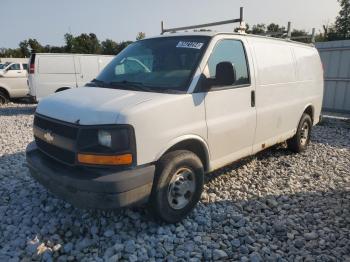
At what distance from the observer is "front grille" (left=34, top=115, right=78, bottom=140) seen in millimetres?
3105

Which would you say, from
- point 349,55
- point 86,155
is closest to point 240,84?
point 86,155

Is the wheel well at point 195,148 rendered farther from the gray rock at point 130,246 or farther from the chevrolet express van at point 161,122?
the gray rock at point 130,246

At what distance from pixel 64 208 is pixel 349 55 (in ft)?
32.6

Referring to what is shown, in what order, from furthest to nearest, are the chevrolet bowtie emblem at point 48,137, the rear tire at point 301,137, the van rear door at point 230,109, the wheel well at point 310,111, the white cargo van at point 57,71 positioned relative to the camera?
1. the white cargo van at point 57,71
2. the wheel well at point 310,111
3. the rear tire at point 301,137
4. the van rear door at point 230,109
5. the chevrolet bowtie emblem at point 48,137

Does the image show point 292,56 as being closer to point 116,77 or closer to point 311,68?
point 311,68

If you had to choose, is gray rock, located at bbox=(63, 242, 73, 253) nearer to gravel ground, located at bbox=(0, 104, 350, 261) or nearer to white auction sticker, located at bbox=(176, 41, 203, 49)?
gravel ground, located at bbox=(0, 104, 350, 261)

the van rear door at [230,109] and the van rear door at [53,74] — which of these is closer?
the van rear door at [230,109]

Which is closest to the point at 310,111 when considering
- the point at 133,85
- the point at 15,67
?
the point at 133,85

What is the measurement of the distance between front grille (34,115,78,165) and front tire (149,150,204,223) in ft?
3.01

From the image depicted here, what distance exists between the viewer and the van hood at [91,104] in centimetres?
299

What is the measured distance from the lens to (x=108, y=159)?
2977mm

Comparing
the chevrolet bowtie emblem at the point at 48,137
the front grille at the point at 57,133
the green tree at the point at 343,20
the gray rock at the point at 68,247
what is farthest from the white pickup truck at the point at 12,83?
the green tree at the point at 343,20

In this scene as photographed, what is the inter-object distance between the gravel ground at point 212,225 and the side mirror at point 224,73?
64.8 inches

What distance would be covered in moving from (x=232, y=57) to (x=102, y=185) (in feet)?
8.04
